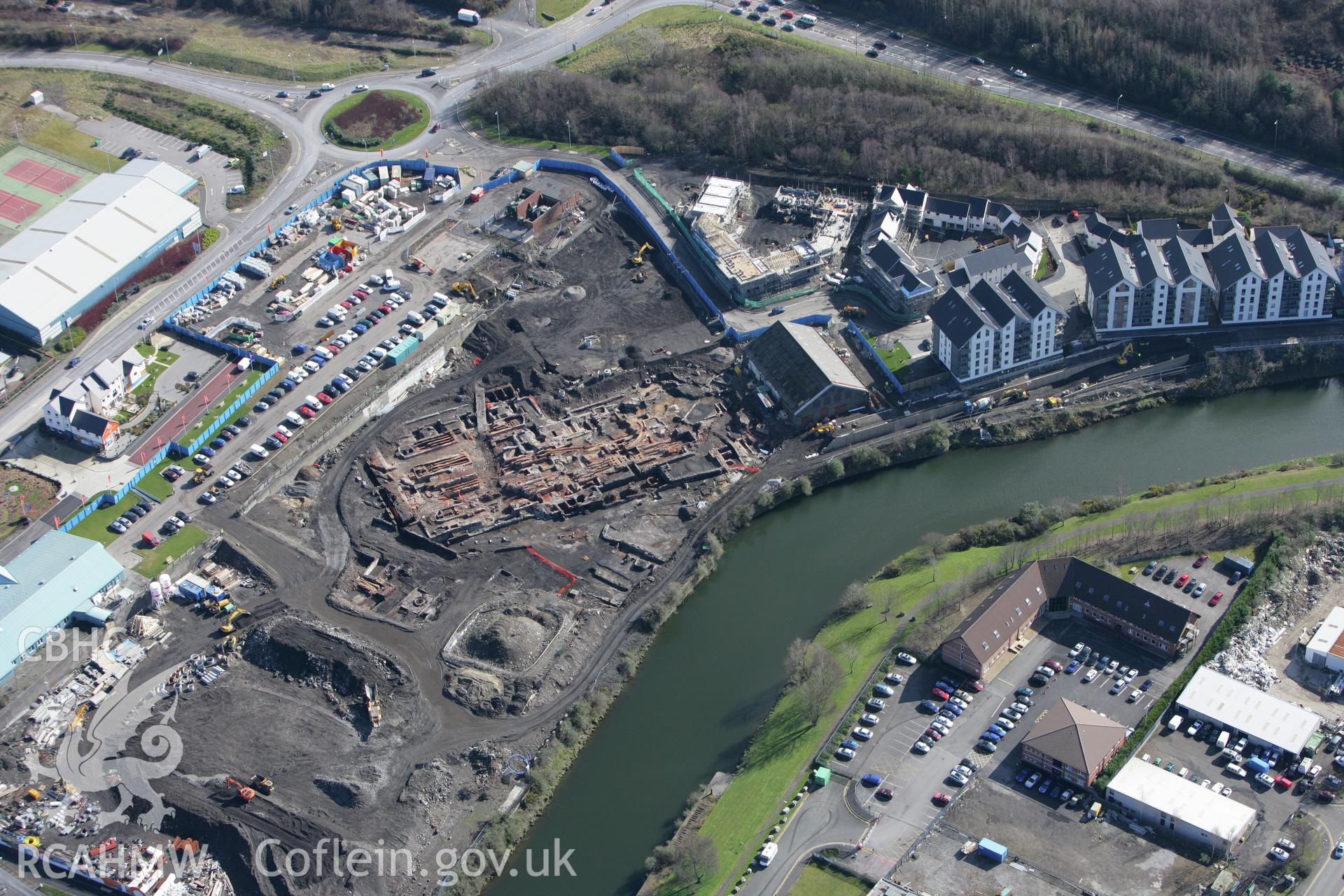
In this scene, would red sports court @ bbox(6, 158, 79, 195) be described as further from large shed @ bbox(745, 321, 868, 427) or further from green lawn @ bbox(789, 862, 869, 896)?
green lawn @ bbox(789, 862, 869, 896)

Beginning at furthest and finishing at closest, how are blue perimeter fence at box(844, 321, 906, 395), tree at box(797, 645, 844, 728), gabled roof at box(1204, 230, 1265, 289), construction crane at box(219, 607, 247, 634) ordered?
gabled roof at box(1204, 230, 1265, 289) → blue perimeter fence at box(844, 321, 906, 395) → construction crane at box(219, 607, 247, 634) → tree at box(797, 645, 844, 728)

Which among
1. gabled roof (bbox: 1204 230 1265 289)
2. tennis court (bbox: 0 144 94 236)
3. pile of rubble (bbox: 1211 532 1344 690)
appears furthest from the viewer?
tennis court (bbox: 0 144 94 236)

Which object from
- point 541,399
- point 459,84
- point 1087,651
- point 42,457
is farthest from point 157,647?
point 459,84

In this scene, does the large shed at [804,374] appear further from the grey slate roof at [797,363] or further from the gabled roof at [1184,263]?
the gabled roof at [1184,263]

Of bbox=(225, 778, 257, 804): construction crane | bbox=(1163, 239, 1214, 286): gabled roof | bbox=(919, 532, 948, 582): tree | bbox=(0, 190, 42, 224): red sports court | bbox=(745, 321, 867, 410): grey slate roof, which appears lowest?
bbox=(225, 778, 257, 804): construction crane

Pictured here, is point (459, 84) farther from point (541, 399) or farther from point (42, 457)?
point (42, 457)

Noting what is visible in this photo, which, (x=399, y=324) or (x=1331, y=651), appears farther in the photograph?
(x=399, y=324)

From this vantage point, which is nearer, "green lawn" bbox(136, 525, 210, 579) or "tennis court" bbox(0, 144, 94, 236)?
"green lawn" bbox(136, 525, 210, 579)

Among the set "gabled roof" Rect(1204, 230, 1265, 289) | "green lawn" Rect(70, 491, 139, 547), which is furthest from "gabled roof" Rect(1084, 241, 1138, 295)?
"green lawn" Rect(70, 491, 139, 547)
